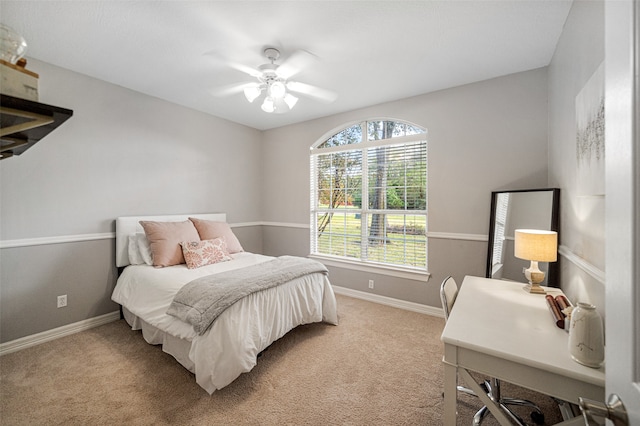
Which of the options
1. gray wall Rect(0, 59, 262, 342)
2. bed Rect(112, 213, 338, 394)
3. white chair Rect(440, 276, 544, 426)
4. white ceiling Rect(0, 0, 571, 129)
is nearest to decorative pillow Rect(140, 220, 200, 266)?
bed Rect(112, 213, 338, 394)

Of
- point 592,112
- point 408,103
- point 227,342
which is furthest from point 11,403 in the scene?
point 408,103

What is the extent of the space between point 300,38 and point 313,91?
2.50 ft

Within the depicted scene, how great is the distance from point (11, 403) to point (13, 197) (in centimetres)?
162

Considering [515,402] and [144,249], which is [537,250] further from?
[144,249]

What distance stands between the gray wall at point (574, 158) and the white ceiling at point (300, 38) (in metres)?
0.25

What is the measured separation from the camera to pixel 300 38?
79.3 inches

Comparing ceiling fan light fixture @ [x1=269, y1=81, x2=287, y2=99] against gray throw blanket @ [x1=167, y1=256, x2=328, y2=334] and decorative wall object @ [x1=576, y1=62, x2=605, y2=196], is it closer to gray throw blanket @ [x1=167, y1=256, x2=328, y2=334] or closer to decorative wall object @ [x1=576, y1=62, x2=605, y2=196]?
gray throw blanket @ [x1=167, y1=256, x2=328, y2=334]

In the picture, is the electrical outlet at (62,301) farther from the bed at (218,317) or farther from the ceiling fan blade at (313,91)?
the ceiling fan blade at (313,91)

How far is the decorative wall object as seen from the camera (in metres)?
1.23

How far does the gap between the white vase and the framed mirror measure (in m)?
1.27

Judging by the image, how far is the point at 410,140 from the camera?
3.17 metres

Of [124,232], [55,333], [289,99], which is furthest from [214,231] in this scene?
[289,99]

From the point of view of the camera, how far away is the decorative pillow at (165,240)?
261 cm

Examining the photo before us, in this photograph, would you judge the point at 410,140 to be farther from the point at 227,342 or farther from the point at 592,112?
the point at 227,342
